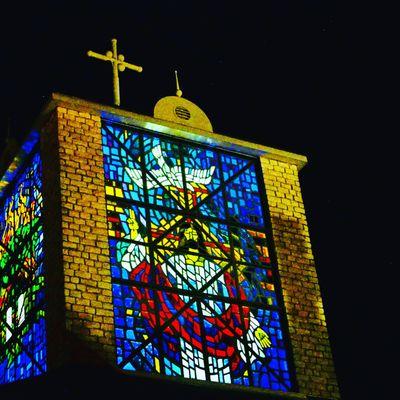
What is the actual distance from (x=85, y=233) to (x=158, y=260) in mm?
1234

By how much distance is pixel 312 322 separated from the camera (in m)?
19.1

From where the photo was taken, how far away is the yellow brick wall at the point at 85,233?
17.1 metres

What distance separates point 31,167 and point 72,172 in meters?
1.38

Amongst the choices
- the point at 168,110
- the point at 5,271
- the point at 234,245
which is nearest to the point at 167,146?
the point at 168,110

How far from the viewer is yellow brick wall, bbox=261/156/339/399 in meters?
18.6

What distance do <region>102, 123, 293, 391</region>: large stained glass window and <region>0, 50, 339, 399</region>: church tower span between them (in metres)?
0.02

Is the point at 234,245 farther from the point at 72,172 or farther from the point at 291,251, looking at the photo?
the point at 72,172

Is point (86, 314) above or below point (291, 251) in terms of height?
below

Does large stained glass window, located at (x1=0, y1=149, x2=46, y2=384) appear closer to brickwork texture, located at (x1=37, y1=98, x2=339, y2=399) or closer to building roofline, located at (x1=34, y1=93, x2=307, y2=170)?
brickwork texture, located at (x1=37, y1=98, x2=339, y2=399)

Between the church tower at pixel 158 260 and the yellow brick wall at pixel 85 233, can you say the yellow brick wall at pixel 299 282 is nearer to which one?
the church tower at pixel 158 260

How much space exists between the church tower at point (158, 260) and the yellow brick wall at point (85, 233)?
20 mm

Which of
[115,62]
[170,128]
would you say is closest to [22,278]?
[170,128]

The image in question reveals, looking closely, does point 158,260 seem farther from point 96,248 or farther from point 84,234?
point 84,234

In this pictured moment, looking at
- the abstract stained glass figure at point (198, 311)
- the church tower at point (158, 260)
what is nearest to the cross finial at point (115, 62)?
the church tower at point (158, 260)
